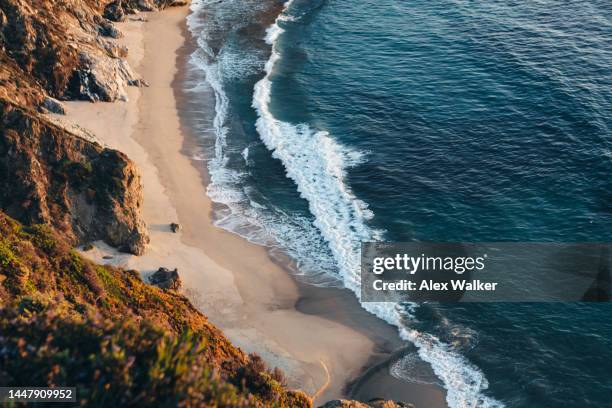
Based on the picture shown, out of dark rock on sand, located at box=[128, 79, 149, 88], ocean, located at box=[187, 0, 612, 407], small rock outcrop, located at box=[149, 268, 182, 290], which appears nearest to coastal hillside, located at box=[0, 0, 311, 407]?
dark rock on sand, located at box=[128, 79, 149, 88]

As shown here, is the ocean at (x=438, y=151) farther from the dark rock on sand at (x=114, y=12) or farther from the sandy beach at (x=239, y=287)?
the dark rock on sand at (x=114, y=12)

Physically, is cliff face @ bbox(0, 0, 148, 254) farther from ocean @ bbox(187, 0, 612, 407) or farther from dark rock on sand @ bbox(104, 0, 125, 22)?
dark rock on sand @ bbox(104, 0, 125, 22)

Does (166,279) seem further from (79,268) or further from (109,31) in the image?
(109,31)

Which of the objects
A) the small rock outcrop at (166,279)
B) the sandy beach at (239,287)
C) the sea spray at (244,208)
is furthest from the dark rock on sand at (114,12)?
the small rock outcrop at (166,279)

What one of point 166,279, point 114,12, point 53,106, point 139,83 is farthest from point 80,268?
point 114,12

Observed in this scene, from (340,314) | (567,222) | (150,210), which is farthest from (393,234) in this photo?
(150,210)
